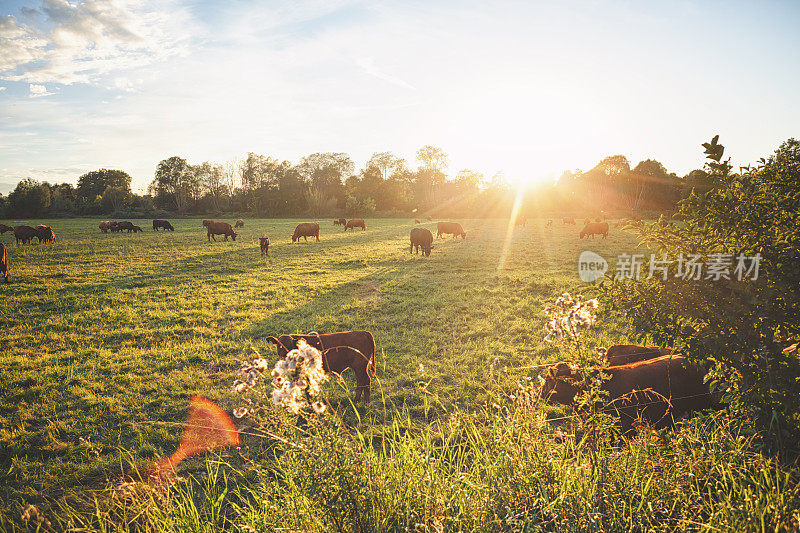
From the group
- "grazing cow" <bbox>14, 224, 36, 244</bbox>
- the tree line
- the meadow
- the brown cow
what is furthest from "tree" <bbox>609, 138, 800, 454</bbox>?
the tree line

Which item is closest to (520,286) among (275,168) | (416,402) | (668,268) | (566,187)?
(416,402)

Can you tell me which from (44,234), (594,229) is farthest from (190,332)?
A: (594,229)

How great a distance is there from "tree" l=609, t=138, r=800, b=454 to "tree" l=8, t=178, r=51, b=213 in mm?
92234

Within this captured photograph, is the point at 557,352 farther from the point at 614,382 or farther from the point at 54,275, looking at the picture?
the point at 54,275

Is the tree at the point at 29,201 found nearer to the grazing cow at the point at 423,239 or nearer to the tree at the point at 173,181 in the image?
the tree at the point at 173,181

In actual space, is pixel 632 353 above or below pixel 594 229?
below

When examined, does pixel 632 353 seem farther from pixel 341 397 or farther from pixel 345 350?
pixel 341 397

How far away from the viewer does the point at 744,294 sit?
2.90 meters

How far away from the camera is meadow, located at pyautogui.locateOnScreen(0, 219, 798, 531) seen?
99.5 inches

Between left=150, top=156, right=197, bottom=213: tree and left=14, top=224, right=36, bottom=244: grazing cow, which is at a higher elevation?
left=150, top=156, right=197, bottom=213: tree

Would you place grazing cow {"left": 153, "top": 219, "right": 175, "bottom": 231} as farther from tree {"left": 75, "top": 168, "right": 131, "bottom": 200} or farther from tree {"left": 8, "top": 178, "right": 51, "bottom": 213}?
tree {"left": 75, "top": 168, "right": 131, "bottom": 200}

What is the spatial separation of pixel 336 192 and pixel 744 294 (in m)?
85.0

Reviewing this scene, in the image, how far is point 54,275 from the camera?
14.9 metres

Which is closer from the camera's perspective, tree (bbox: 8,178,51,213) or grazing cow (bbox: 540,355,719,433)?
grazing cow (bbox: 540,355,719,433)
